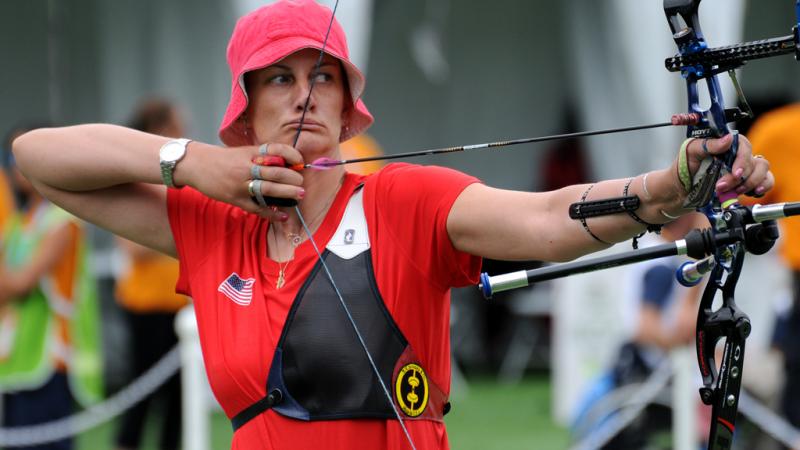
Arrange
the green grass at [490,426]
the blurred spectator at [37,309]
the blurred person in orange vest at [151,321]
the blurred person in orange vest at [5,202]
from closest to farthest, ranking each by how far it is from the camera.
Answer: the blurred spectator at [37,309] → the blurred person in orange vest at [5,202] → the blurred person in orange vest at [151,321] → the green grass at [490,426]

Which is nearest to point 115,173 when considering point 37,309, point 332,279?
point 332,279

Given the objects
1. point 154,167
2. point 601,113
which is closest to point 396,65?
point 601,113

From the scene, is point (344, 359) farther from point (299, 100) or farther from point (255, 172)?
point (299, 100)

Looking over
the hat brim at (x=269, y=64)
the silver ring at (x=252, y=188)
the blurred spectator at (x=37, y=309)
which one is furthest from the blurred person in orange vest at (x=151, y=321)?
the silver ring at (x=252, y=188)

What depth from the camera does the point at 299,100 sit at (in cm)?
222

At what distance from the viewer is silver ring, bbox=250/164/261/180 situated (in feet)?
7.16

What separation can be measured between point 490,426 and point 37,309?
2963 millimetres

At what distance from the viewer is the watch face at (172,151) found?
2.32 m

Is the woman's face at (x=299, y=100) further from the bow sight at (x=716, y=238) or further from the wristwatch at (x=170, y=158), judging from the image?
the bow sight at (x=716, y=238)

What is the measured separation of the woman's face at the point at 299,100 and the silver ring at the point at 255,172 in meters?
0.09

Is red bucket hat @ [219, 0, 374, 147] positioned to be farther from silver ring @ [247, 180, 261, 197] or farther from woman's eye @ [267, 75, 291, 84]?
silver ring @ [247, 180, 261, 197]

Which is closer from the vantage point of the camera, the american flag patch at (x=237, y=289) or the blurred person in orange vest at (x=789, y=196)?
the american flag patch at (x=237, y=289)

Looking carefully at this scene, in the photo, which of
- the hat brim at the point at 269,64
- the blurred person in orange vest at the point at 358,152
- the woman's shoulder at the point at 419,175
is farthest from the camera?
the blurred person in orange vest at the point at 358,152

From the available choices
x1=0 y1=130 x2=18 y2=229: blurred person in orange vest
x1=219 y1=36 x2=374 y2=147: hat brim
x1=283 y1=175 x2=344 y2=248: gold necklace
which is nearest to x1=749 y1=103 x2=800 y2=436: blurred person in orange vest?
x1=219 y1=36 x2=374 y2=147: hat brim
